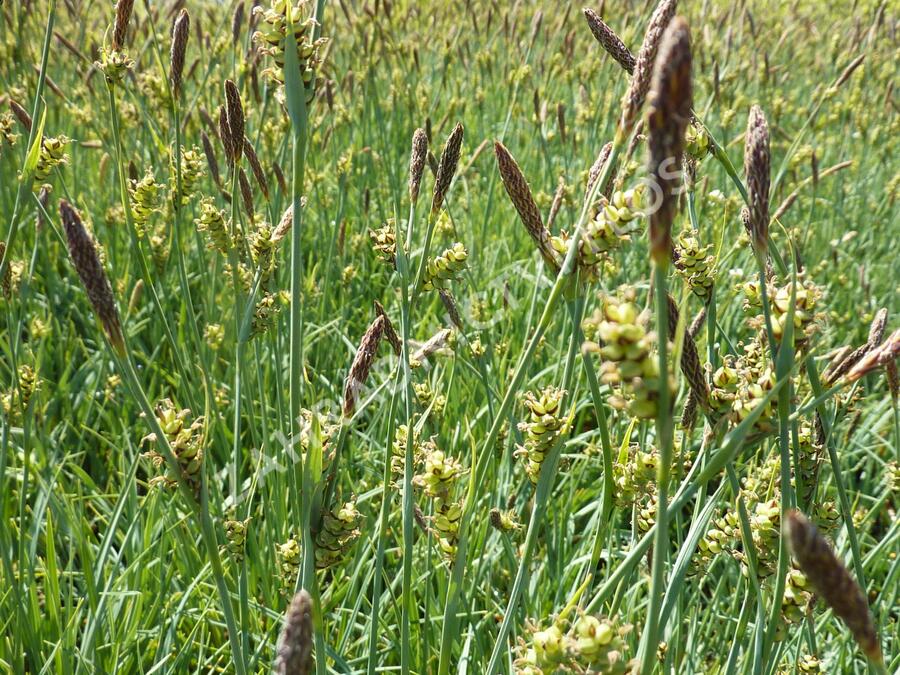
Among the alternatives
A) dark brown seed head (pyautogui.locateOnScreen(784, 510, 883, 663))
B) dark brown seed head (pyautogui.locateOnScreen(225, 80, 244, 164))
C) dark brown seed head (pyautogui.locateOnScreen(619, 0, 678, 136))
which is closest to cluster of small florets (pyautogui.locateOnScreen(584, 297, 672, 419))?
dark brown seed head (pyautogui.locateOnScreen(784, 510, 883, 663))

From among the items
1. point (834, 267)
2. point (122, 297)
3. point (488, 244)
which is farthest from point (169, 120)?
point (834, 267)

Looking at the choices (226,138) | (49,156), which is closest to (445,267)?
(226,138)

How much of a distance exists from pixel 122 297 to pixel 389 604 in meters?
1.19

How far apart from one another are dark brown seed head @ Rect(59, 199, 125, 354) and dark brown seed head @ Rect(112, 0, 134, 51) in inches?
21.5

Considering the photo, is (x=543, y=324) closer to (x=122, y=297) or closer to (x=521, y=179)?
(x=521, y=179)

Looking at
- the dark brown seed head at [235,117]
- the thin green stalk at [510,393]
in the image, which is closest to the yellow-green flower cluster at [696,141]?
the thin green stalk at [510,393]

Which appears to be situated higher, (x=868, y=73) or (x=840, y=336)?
(x=868, y=73)

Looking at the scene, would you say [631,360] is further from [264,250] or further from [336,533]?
[264,250]

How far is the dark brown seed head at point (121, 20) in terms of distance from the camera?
3.39 ft

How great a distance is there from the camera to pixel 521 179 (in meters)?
0.77

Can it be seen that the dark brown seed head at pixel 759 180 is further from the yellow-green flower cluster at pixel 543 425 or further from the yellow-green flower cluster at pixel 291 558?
the yellow-green flower cluster at pixel 291 558

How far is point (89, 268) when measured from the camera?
0.58 m

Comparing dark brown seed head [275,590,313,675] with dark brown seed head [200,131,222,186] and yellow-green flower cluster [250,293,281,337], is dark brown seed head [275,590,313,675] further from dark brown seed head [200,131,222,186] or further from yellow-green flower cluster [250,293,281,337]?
dark brown seed head [200,131,222,186]

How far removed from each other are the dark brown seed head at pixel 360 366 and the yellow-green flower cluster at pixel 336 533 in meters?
0.10
